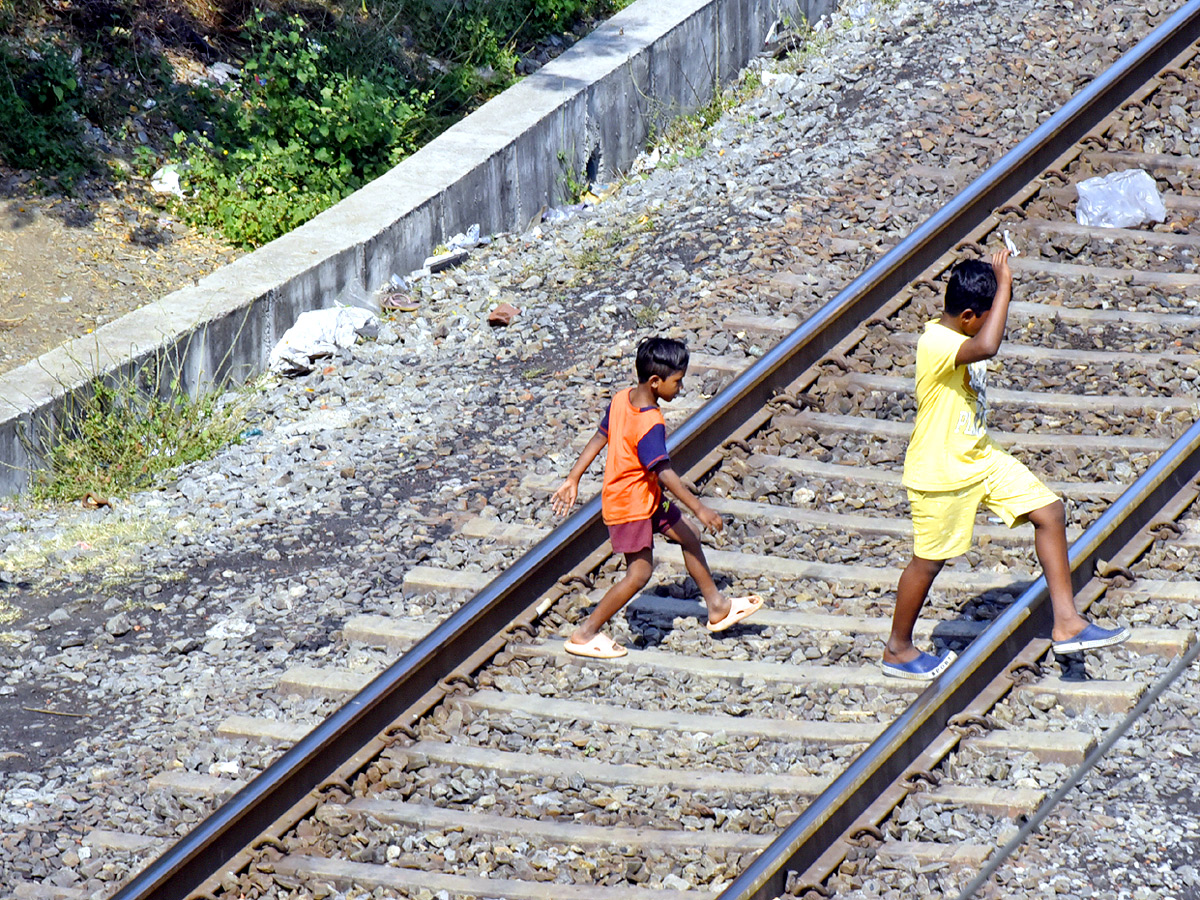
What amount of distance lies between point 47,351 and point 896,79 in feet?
18.7

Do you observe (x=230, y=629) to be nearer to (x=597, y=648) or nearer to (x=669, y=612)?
(x=597, y=648)

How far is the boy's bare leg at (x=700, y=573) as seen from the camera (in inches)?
214

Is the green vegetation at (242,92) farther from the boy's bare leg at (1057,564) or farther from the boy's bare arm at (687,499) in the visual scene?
the boy's bare leg at (1057,564)

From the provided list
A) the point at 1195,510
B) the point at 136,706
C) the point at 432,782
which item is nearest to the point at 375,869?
the point at 432,782

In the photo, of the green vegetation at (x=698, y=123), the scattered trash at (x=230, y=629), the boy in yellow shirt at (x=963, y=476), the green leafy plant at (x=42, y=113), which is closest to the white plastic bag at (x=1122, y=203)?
the green vegetation at (x=698, y=123)

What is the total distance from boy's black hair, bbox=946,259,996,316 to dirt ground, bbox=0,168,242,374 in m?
5.43

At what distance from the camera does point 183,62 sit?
10.8 meters

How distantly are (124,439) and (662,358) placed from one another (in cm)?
345

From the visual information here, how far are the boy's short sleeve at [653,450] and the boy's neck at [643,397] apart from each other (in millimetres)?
133

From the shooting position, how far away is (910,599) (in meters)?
4.99

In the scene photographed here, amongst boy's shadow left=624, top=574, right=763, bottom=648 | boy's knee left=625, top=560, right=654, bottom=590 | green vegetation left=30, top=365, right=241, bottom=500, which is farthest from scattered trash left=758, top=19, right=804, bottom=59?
boy's knee left=625, top=560, right=654, bottom=590

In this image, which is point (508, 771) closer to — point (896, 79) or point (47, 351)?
point (47, 351)

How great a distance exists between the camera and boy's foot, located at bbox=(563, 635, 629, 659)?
546 cm

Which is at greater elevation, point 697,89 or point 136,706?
point 697,89
